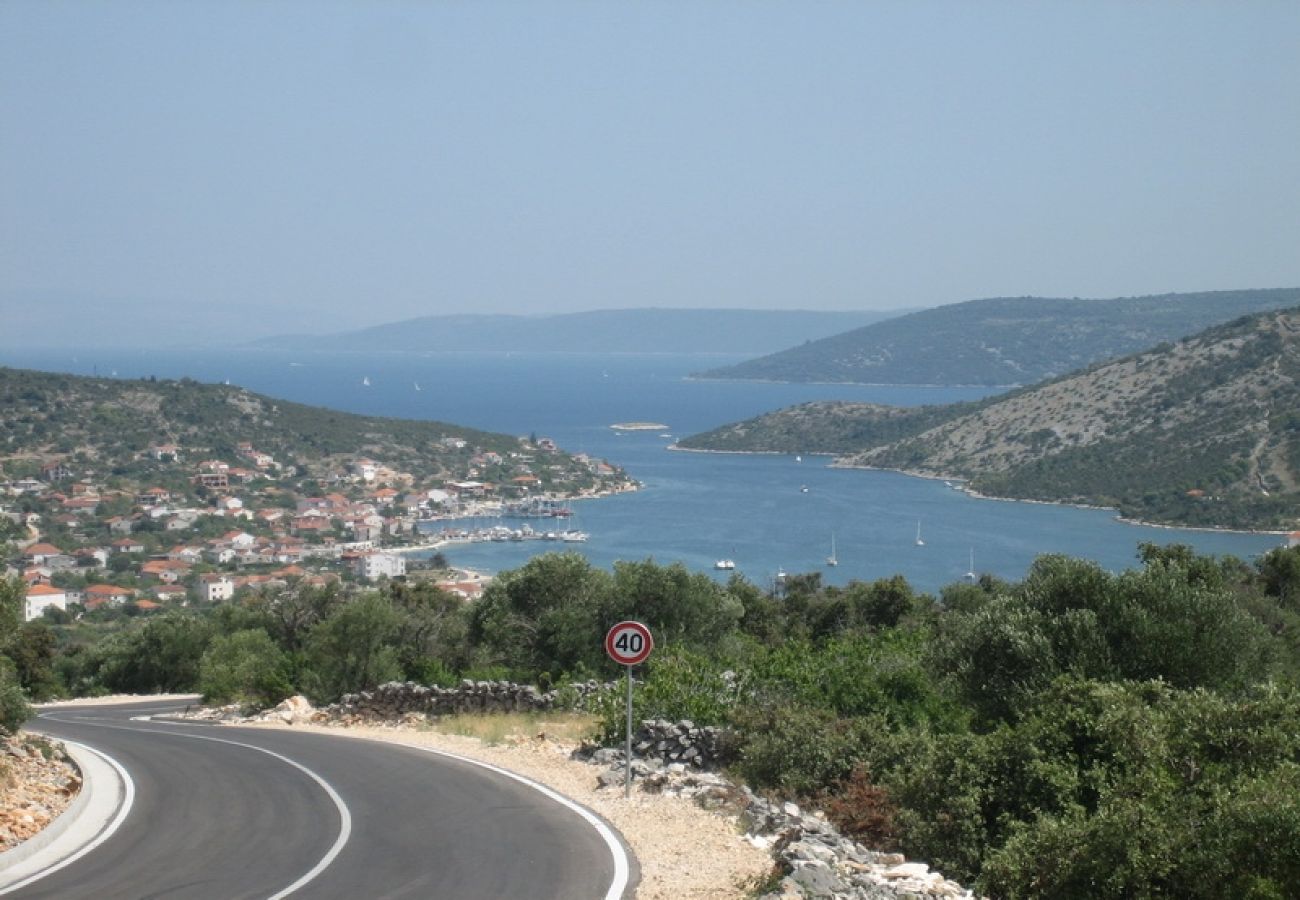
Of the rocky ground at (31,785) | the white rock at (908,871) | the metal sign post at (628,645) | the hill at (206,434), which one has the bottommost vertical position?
the hill at (206,434)

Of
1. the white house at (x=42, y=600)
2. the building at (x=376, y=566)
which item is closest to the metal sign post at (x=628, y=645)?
the white house at (x=42, y=600)

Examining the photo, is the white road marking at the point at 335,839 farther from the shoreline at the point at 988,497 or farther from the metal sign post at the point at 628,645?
the shoreline at the point at 988,497

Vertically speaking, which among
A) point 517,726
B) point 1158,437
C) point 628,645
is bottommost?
point 1158,437

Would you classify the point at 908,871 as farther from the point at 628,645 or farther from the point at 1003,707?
the point at 1003,707

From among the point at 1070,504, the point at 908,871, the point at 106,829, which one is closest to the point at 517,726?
the point at 106,829

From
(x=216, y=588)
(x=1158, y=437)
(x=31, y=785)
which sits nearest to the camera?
(x=31, y=785)

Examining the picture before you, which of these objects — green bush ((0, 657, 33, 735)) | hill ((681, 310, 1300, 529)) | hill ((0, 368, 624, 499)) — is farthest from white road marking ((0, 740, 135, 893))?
hill ((0, 368, 624, 499))
